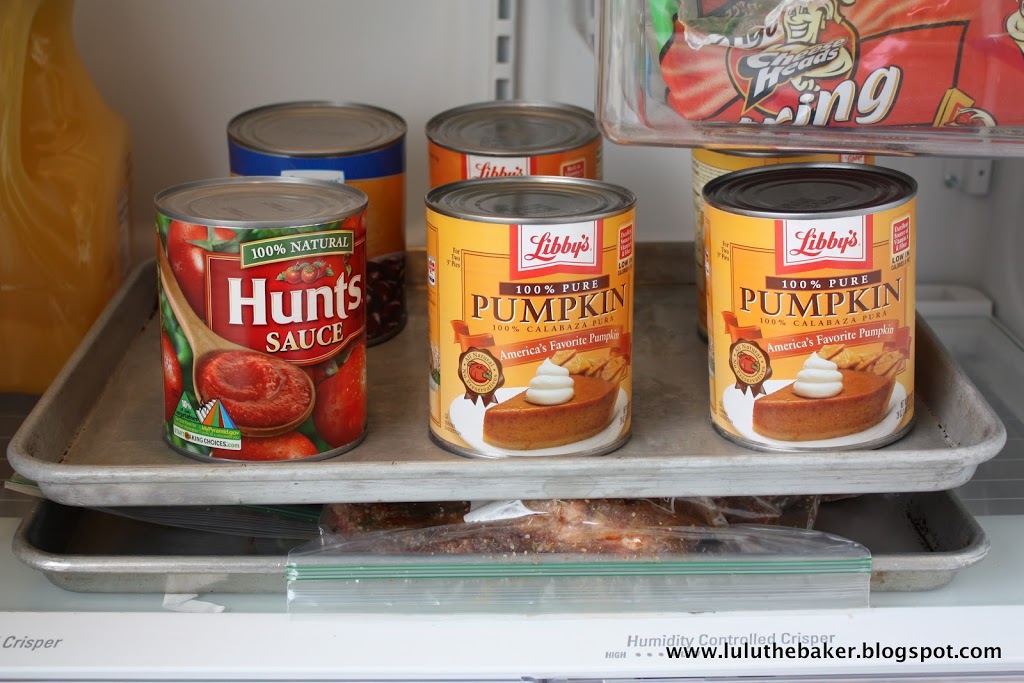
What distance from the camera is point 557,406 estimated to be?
2.95 feet

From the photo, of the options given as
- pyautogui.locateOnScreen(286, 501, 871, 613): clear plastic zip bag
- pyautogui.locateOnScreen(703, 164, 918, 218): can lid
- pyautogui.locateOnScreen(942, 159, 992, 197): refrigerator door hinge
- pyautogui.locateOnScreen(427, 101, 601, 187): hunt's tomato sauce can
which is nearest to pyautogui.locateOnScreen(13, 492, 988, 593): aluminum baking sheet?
pyautogui.locateOnScreen(286, 501, 871, 613): clear plastic zip bag

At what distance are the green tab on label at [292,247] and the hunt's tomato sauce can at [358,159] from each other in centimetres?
→ 20

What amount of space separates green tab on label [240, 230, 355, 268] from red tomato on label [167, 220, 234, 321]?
20 millimetres

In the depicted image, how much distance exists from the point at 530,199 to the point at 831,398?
288mm

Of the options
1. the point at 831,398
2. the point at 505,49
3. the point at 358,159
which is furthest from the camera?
the point at 505,49

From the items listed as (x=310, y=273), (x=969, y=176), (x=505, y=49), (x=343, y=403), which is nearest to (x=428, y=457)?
(x=343, y=403)

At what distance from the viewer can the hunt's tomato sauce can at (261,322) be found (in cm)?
86

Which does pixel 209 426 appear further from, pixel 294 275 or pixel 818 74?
pixel 818 74

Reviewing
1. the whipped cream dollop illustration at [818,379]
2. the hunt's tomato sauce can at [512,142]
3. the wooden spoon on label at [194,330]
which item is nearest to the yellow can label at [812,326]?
the whipped cream dollop illustration at [818,379]

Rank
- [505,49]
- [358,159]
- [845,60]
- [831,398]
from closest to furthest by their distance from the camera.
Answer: [845,60], [831,398], [358,159], [505,49]

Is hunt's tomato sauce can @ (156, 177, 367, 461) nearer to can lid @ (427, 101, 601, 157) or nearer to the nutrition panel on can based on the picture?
can lid @ (427, 101, 601, 157)

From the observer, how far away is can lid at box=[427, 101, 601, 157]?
1107 millimetres

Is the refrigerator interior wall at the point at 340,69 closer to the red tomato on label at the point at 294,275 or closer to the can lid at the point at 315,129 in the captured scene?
the can lid at the point at 315,129

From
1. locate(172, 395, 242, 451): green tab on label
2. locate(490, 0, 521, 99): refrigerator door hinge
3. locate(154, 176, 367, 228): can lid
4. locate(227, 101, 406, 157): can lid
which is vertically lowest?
locate(172, 395, 242, 451): green tab on label
